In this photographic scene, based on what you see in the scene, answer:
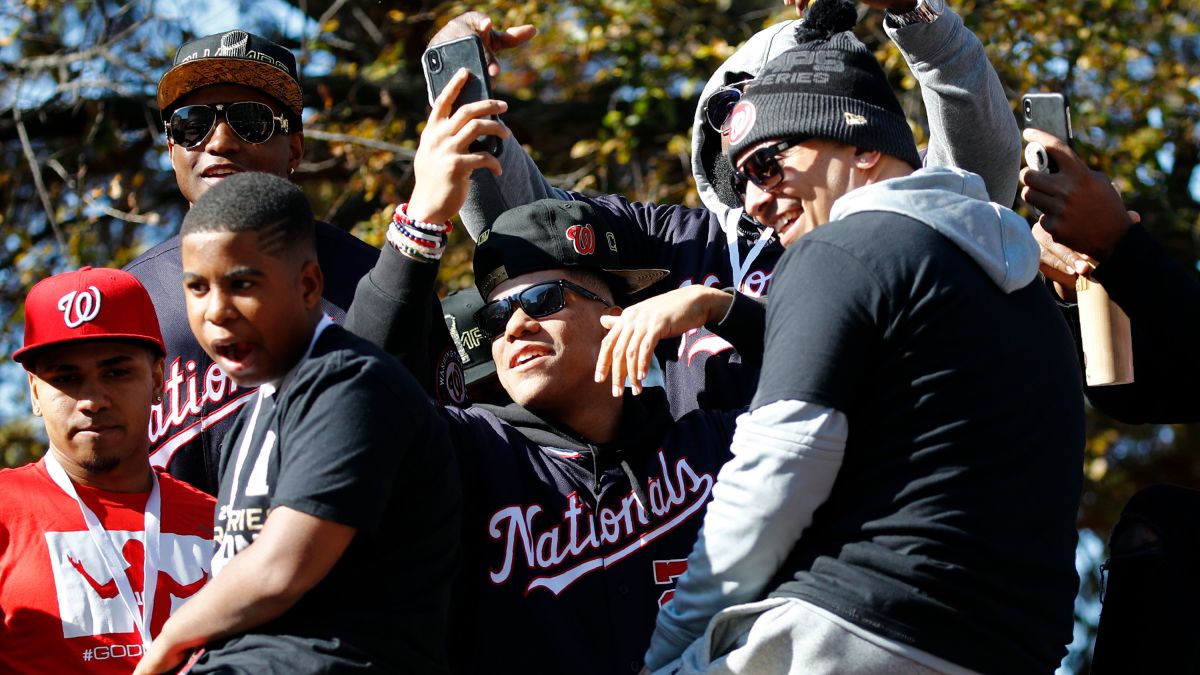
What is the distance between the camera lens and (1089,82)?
767 centimetres

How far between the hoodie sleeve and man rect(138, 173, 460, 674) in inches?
65.9

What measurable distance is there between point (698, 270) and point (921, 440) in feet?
5.15

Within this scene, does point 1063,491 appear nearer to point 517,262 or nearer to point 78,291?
point 517,262

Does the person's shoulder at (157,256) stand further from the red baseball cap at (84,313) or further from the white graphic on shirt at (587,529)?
the white graphic on shirt at (587,529)

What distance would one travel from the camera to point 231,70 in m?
3.92

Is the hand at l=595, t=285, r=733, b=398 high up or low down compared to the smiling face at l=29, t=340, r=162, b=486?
down

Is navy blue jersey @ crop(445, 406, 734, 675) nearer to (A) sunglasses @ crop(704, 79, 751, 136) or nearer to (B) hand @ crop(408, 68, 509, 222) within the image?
(B) hand @ crop(408, 68, 509, 222)

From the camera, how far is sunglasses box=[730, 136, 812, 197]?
2730 mm

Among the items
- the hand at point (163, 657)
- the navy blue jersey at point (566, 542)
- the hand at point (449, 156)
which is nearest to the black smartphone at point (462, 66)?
the hand at point (449, 156)

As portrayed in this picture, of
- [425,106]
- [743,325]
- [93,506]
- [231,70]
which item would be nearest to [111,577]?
[93,506]

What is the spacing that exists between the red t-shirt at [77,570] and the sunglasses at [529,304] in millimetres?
838

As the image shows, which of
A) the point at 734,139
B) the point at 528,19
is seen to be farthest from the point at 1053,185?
the point at 528,19

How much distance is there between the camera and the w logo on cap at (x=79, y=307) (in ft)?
11.4

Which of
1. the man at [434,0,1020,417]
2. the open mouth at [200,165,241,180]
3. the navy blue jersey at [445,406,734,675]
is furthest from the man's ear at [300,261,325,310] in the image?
the open mouth at [200,165,241,180]
